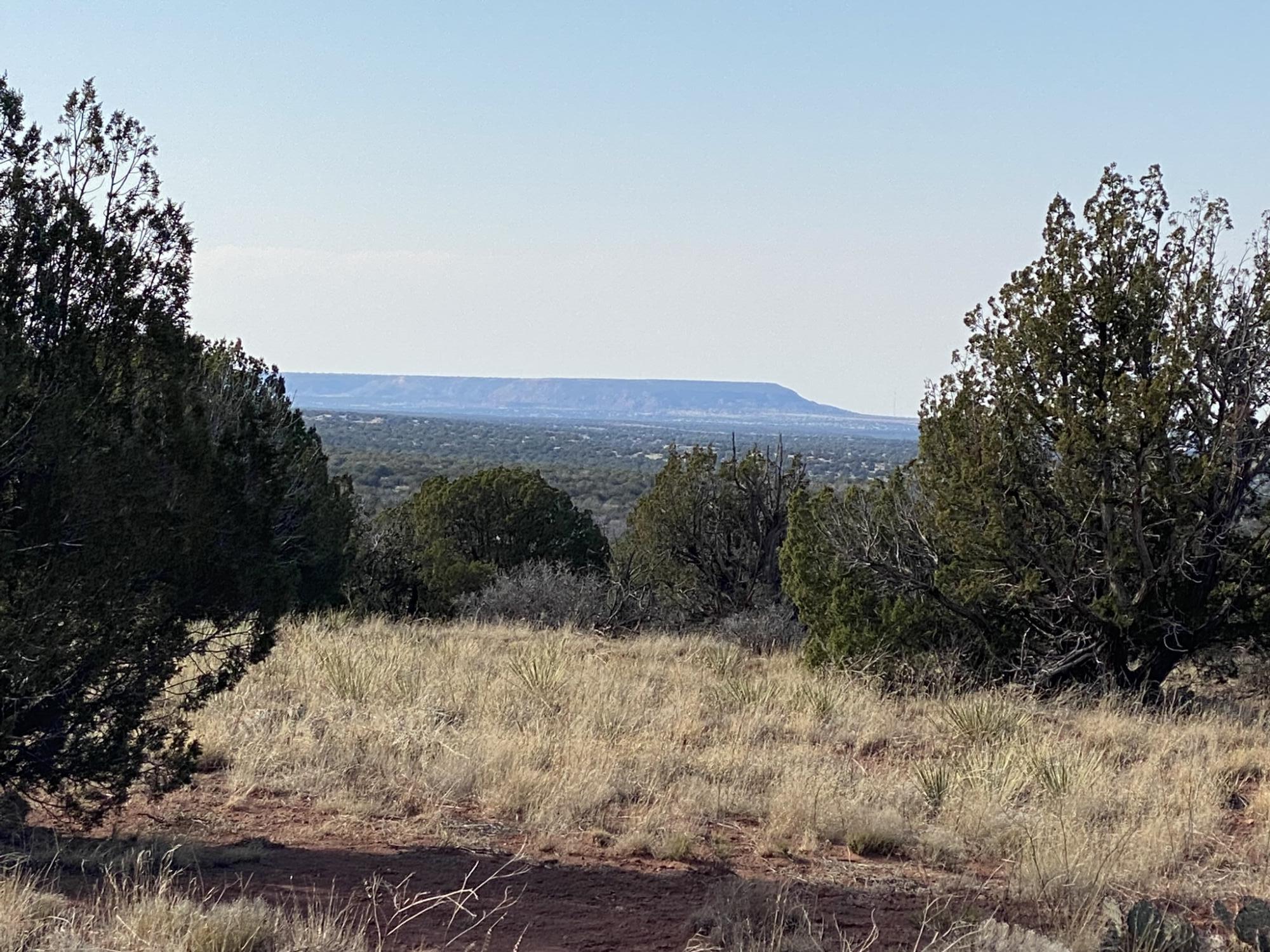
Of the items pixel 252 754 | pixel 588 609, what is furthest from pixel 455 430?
pixel 252 754

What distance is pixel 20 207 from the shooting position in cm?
512

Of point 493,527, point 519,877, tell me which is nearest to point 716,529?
point 493,527

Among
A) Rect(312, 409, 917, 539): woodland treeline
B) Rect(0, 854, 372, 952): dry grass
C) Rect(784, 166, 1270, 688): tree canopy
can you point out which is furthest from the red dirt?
Rect(312, 409, 917, 539): woodland treeline

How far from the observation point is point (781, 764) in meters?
7.27

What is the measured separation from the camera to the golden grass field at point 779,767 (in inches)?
224

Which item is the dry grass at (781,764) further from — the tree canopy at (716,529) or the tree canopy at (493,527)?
the tree canopy at (493,527)

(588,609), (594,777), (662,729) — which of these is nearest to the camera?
(594,777)

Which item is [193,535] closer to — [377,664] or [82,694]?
[82,694]

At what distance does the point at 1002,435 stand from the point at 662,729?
13.2 ft

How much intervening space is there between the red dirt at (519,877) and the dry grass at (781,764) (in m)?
0.21

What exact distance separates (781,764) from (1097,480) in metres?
4.02

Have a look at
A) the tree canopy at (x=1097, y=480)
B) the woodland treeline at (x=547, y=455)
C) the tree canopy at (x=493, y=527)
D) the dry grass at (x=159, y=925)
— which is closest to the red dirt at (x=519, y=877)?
the dry grass at (x=159, y=925)

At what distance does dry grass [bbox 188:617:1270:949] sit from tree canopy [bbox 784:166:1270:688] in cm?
93

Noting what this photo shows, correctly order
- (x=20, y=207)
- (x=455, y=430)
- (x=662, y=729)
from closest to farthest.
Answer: (x=20, y=207), (x=662, y=729), (x=455, y=430)
